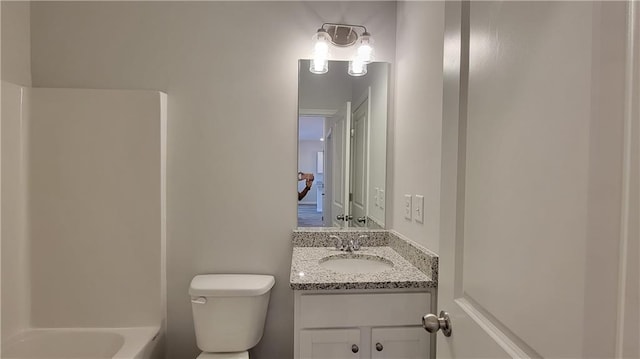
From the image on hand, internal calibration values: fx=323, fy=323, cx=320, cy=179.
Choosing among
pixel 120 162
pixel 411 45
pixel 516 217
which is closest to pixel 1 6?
pixel 120 162

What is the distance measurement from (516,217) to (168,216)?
1.78 m

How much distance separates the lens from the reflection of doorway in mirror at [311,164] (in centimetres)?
191

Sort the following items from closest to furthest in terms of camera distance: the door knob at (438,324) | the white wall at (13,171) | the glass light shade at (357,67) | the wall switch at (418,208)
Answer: the door knob at (438,324), the wall switch at (418,208), the white wall at (13,171), the glass light shade at (357,67)

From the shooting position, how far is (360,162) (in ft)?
6.42

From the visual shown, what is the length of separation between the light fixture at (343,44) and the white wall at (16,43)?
5.08 feet

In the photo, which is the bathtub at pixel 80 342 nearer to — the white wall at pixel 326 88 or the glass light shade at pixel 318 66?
the white wall at pixel 326 88

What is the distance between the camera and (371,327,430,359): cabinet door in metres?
1.31

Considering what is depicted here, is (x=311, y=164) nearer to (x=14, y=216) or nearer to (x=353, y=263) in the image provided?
(x=353, y=263)

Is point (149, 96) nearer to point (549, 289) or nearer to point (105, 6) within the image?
point (105, 6)

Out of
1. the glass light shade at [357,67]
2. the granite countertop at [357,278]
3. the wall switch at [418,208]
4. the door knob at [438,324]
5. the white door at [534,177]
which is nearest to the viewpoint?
the white door at [534,177]

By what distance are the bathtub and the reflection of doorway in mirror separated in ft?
3.32

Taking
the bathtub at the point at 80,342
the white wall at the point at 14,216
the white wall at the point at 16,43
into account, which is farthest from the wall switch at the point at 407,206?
the white wall at the point at 16,43

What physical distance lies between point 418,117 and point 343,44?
69cm

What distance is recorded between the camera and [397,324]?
4.33 ft
